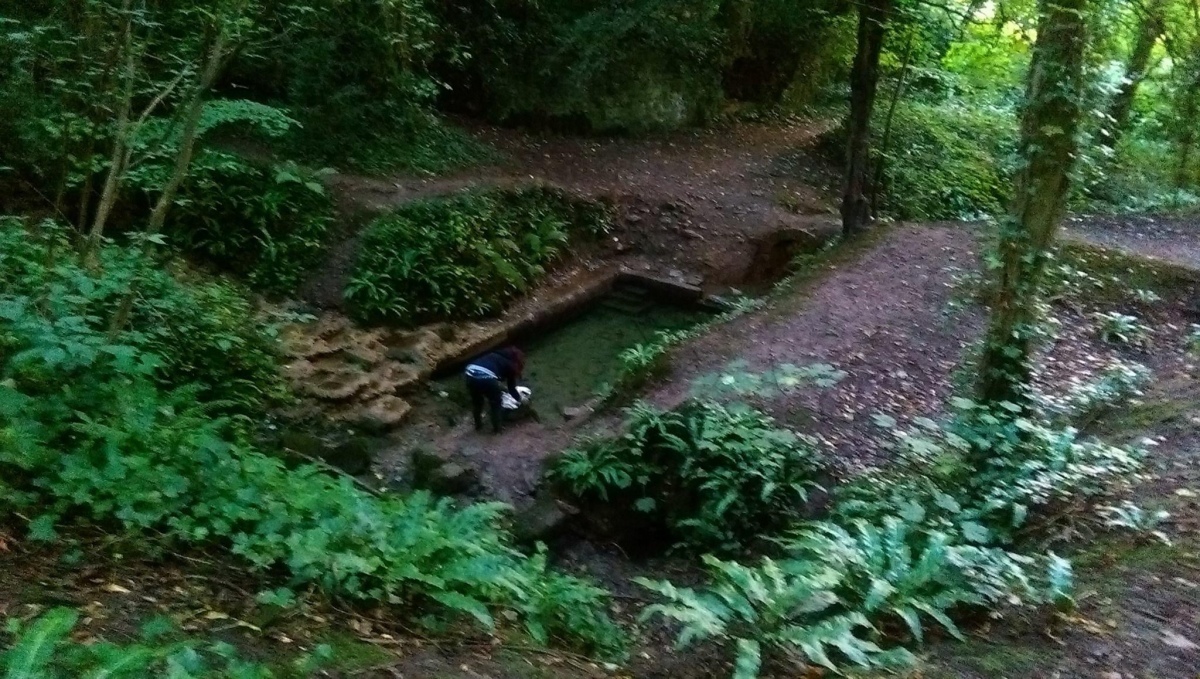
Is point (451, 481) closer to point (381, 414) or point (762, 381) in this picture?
point (381, 414)

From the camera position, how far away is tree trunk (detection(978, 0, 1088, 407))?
5.35m

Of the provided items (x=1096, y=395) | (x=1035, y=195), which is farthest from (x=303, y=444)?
(x=1096, y=395)

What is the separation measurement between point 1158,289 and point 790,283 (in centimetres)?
441

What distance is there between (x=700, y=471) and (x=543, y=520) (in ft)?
4.84

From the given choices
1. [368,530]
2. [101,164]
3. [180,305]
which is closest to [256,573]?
[368,530]

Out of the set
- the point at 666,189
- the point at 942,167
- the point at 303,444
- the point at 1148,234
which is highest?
the point at 942,167

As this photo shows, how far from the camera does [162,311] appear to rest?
304 inches

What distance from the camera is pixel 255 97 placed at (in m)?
12.9

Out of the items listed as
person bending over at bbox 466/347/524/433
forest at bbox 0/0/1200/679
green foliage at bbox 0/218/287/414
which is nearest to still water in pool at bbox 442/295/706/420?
forest at bbox 0/0/1200/679

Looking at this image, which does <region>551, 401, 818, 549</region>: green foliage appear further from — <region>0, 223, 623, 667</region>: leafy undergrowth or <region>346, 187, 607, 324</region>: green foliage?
<region>346, 187, 607, 324</region>: green foliage

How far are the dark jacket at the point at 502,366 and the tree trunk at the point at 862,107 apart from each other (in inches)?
242

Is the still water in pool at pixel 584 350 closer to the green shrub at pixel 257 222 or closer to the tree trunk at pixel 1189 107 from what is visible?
the green shrub at pixel 257 222

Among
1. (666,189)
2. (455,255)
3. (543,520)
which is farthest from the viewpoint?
(666,189)

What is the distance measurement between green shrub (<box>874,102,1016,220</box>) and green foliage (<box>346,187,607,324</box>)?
19.8 ft
